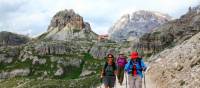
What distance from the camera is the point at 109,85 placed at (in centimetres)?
2978

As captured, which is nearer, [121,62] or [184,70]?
[184,70]

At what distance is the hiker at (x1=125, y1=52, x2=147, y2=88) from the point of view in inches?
1041

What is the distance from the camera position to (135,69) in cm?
2669

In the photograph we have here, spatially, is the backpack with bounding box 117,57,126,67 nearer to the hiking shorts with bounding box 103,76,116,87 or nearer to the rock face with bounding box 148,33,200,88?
the rock face with bounding box 148,33,200,88

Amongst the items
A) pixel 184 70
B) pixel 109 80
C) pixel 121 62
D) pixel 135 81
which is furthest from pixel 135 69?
pixel 121 62

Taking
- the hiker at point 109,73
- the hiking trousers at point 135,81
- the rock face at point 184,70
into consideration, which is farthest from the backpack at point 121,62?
the hiking trousers at point 135,81

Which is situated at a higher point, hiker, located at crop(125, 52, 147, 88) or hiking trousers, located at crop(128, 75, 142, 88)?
hiker, located at crop(125, 52, 147, 88)

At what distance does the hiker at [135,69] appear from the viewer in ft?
86.7

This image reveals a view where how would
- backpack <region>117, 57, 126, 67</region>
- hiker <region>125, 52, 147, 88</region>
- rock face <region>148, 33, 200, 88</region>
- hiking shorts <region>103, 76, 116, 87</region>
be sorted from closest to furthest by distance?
hiker <region>125, 52, 147, 88</region>
hiking shorts <region>103, 76, 116, 87</region>
rock face <region>148, 33, 200, 88</region>
backpack <region>117, 57, 126, 67</region>

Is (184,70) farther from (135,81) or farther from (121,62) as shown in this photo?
(135,81)

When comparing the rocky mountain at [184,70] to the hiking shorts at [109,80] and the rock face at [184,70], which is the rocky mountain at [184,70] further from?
the hiking shorts at [109,80]

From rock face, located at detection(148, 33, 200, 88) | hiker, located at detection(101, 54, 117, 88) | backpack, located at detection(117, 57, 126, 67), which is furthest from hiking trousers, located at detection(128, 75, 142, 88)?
backpack, located at detection(117, 57, 126, 67)

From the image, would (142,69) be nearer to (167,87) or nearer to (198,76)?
(198,76)

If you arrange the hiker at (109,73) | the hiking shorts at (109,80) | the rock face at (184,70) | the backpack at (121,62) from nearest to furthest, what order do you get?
the hiker at (109,73) → the hiking shorts at (109,80) → the rock face at (184,70) → the backpack at (121,62)
